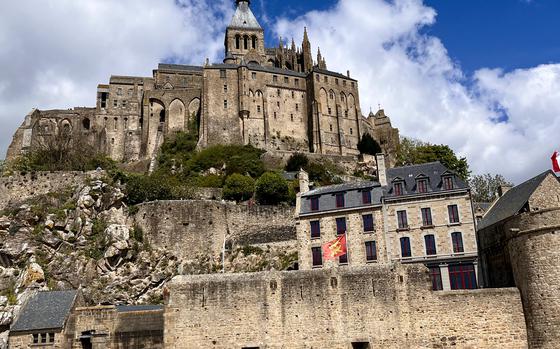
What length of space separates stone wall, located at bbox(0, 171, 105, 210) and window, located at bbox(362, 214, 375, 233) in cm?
2309

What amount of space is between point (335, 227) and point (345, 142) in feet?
139

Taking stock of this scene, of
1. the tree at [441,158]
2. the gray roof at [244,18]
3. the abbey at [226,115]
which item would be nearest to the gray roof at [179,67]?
the abbey at [226,115]

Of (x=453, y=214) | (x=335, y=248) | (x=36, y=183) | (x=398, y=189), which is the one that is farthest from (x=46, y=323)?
(x=453, y=214)

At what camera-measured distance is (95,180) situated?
145ft

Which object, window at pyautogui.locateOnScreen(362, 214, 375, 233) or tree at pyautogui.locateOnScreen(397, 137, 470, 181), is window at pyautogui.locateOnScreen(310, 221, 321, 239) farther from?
tree at pyautogui.locateOnScreen(397, 137, 470, 181)

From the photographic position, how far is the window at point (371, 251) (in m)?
32.0

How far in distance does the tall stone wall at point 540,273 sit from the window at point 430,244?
787 centimetres

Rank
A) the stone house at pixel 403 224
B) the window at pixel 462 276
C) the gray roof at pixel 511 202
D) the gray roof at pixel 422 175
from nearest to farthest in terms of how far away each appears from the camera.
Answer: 1. the gray roof at pixel 511 202
2. the window at pixel 462 276
3. the stone house at pixel 403 224
4. the gray roof at pixel 422 175

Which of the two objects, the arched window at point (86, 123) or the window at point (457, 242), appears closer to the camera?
the window at point (457, 242)

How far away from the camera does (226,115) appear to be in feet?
236

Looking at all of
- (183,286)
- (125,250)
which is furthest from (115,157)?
(183,286)

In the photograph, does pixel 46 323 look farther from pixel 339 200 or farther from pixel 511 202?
pixel 511 202

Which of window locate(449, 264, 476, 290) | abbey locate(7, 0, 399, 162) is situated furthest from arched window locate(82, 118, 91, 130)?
window locate(449, 264, 476, 290)

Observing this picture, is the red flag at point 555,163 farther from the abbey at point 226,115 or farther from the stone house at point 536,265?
the abbey at point 226,115
